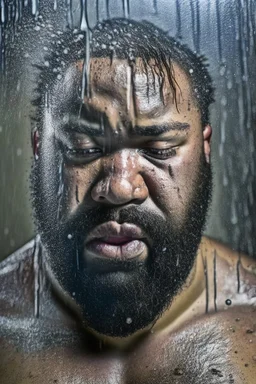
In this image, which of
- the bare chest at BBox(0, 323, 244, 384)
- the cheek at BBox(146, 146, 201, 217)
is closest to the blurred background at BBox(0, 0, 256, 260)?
the cheek at BBox(146, 146, 201, 217)

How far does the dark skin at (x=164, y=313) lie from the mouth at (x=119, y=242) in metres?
0.03

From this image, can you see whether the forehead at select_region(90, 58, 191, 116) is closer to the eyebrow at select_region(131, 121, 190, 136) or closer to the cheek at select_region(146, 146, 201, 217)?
the eyebrow at select_region(131, 121, 190, 136)

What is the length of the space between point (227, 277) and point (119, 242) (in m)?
0.36

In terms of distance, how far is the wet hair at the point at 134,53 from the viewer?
2.06m

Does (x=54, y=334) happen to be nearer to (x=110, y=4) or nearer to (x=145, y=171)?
(x=145, y=171)

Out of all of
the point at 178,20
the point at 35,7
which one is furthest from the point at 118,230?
the point at 35,7

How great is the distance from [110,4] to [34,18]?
26 centimetres

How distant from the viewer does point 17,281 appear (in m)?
2.22

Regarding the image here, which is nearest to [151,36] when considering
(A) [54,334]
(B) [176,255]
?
(B) [176,255]

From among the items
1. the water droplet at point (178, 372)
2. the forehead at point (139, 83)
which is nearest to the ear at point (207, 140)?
the forehead at point (139, 83)

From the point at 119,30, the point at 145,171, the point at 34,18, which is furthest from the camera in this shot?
the point at 34,18

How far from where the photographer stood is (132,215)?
2.02 m

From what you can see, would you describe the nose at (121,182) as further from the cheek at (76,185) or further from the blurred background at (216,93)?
the blurred background at (216,93)

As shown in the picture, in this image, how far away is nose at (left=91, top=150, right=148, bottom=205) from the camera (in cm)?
198
